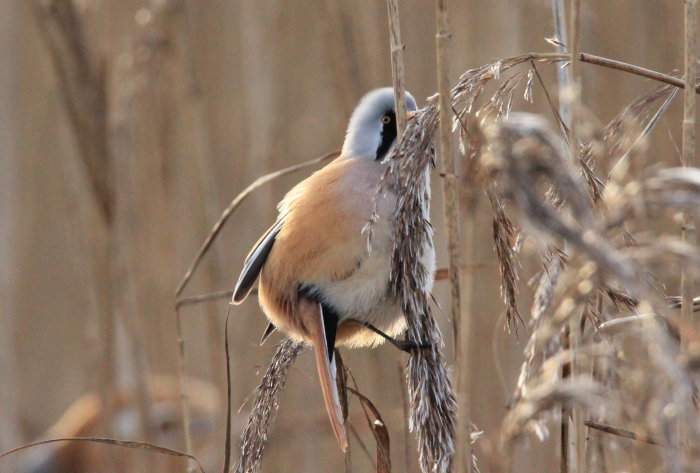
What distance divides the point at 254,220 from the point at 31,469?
0.99 meters

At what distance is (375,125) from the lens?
1607 mm

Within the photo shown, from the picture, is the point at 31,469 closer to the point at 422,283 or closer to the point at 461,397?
the point at 422,283

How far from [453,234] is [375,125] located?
0.65 meters

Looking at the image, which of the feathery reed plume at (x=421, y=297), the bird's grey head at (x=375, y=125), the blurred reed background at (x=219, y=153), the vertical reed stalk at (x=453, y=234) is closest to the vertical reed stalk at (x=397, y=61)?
the feathery reed plume at (x=421, y=297)

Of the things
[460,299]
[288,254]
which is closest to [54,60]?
[288,254]

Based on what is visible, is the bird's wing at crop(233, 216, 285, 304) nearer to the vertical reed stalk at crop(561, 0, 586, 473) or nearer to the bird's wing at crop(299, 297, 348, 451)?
the bird's wing at crop(299, 297, 348, 451)

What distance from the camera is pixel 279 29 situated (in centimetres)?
253

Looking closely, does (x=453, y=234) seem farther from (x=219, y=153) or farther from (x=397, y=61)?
(x=219, y=153)

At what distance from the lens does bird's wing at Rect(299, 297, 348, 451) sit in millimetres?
1280

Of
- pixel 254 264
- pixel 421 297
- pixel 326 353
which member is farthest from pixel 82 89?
pixel 421 297

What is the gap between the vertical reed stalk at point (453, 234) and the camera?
0.95 meters

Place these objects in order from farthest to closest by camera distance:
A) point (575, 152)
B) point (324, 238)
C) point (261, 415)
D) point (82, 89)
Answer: point (82, 89), point (324, 238), point (261, 415), point (575, 152)

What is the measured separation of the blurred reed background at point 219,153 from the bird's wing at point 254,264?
42 centimetres

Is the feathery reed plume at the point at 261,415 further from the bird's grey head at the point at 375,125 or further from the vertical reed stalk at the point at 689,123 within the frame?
the vertical reed stalk at the point at 689,123
